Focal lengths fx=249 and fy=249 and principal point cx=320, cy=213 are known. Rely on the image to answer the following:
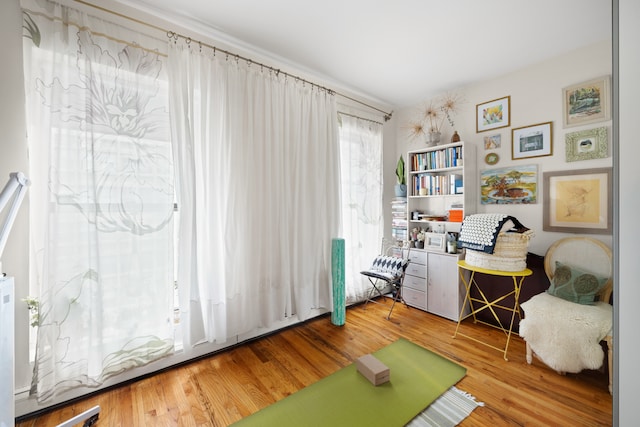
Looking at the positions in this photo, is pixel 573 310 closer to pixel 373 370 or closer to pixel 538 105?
pixel 373 370

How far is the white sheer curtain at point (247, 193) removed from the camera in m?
2.01

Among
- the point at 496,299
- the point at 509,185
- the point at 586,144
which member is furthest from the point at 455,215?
the point at 586,144

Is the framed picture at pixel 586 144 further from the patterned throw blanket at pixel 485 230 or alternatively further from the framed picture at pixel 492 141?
the patterned throw blanket at pixel 485 230

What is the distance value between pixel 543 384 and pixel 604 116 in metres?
2.34

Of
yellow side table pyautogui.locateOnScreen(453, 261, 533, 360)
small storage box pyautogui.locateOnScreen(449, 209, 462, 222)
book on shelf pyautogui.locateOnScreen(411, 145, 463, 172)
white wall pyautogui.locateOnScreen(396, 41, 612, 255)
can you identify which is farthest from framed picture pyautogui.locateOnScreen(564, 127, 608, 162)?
yellow side table pyautogui.locateOnScreen(453, 261, 533, 360)

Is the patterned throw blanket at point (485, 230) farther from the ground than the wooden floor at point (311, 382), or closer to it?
farther from the ground

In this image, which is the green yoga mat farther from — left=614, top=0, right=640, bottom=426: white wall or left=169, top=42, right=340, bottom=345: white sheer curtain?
left=614, top=0, right=640, bottom=426: white wall

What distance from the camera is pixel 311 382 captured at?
6.17ft

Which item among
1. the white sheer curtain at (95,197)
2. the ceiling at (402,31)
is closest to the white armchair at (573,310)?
the ceiling at (402,31)

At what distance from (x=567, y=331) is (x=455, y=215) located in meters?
1.46

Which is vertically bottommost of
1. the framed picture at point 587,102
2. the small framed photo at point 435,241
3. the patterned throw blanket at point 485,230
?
the small framed photo at point 435,241

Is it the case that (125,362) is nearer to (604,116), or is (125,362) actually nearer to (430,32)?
(430,32)

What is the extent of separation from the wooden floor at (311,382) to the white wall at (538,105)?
1256 millimetres

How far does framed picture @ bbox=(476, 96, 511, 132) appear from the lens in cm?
279
